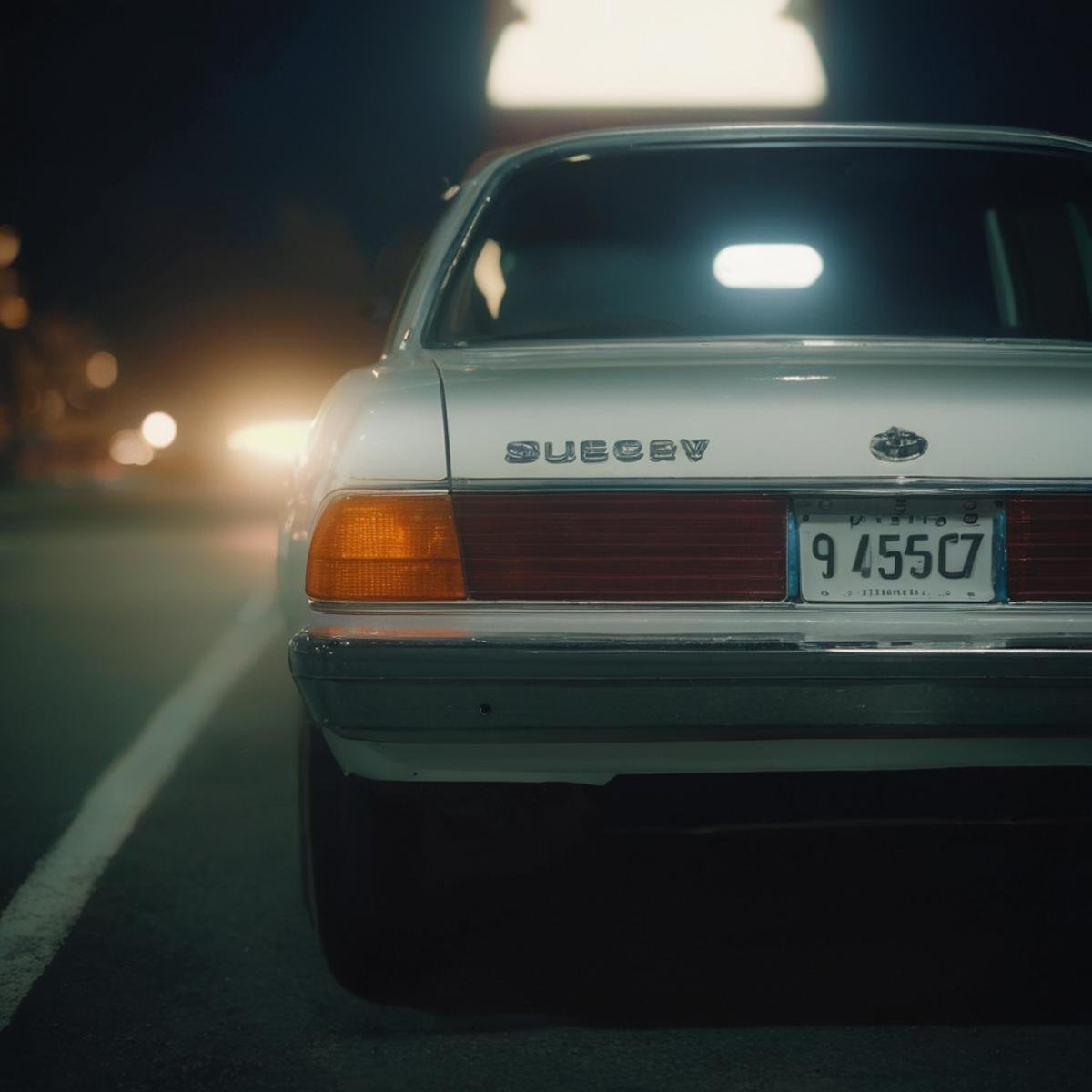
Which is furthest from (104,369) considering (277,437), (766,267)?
(766,267)

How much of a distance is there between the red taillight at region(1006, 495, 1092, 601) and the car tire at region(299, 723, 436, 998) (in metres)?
1.21

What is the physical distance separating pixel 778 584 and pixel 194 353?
68.8 ft

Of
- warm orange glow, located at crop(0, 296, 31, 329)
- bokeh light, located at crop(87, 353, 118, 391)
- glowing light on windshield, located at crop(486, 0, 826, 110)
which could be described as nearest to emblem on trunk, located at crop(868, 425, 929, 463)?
glowing light on windshield, located at crop(486, 0, 826, 110)

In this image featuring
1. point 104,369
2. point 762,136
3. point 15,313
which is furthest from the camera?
point 104,369

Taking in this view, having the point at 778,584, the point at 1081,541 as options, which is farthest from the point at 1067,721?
the point at 778,584

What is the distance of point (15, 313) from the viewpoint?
187ft

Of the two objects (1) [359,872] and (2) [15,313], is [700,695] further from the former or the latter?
(2) [15,313]

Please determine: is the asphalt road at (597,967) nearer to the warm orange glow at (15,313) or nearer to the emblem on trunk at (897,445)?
the emblem on trunk at (897,445)

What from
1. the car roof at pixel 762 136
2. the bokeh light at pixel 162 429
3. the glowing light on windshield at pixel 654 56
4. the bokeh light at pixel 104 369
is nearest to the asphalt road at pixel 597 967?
the car roof at pixel 762 136

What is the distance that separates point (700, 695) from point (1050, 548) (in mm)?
656

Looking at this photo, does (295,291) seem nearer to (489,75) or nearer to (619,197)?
(619,197)

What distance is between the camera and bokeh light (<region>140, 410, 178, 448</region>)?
78.0ft

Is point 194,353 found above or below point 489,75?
below

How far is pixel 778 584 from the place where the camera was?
10.4ft
